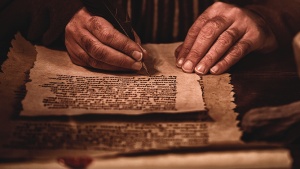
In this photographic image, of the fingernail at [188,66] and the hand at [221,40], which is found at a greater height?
the hand at [221,40]

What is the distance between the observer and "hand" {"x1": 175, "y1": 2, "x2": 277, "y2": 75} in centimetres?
90

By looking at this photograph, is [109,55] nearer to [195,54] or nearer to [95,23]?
[95,23]

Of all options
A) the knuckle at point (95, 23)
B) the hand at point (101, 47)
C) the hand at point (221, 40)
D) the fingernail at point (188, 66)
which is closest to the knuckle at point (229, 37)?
the hand at point (221, 40)

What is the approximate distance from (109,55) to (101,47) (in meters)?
0.03

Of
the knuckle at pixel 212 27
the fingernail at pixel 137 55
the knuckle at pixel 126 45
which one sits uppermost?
the knuckle at pixel 212 27

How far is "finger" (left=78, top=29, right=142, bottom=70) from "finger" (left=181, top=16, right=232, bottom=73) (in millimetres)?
128

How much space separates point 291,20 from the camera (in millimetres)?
1067

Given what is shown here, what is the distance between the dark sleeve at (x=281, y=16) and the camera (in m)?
1.04

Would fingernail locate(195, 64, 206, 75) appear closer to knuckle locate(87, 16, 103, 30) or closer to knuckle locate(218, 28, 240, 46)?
knuckle locate(218, 28, 240, 46)

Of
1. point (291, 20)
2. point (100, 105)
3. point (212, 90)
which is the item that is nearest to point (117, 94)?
point (100, 105)

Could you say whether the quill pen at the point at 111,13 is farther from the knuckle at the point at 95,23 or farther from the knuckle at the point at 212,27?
the knuckle at the point at 212,27

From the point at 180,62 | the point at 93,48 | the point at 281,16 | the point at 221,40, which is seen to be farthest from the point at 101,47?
the point at 281,16

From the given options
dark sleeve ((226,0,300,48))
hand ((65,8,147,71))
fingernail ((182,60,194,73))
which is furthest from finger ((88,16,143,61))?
dark sleeve ((226,0,300,48))

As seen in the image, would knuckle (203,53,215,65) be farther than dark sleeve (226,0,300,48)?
No
